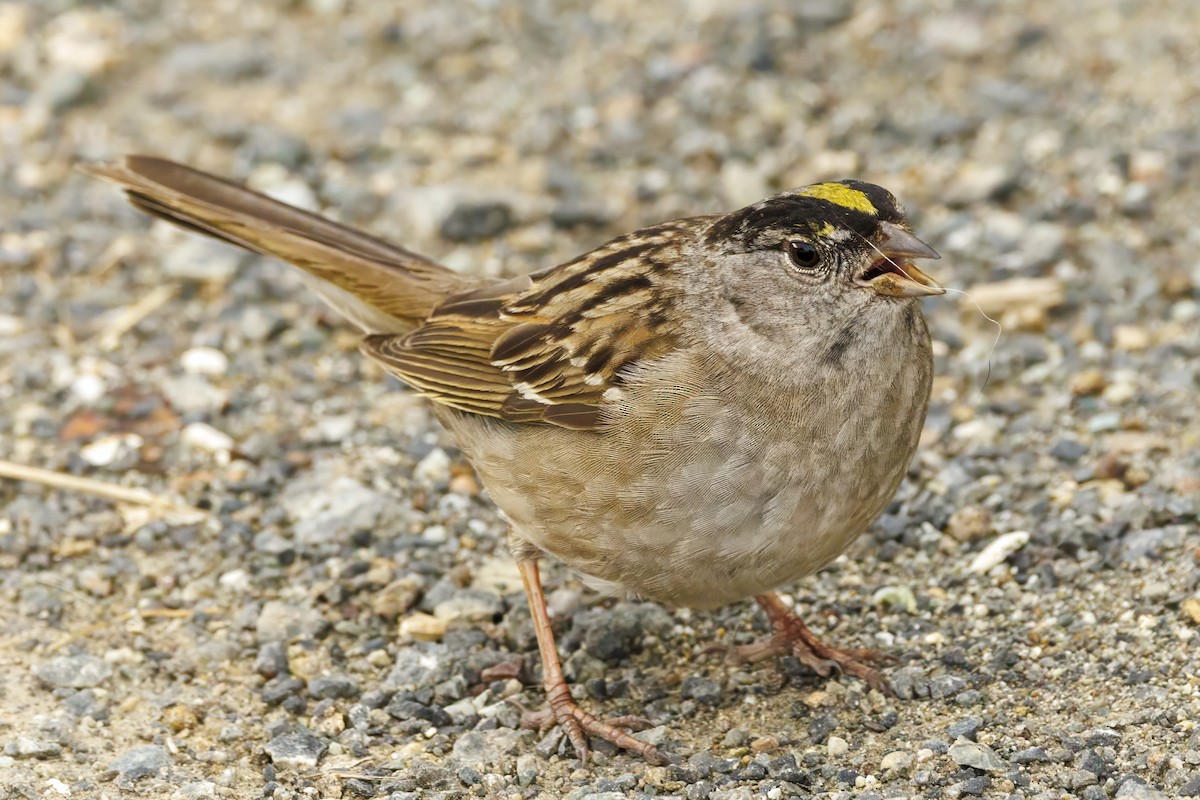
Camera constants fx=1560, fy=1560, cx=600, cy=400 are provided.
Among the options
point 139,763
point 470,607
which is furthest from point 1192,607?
point 139,763

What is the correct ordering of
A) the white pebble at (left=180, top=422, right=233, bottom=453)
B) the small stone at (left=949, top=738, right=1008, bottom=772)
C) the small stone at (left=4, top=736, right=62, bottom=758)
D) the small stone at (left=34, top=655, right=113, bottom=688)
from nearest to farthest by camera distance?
the small stone at (left=949, top=738, right=1008, bottom=772) < the small stone at (left=4, top=736, right=62, bottom=758) < the small stone at (left=34, top=655, right=113, bottom=688) < the white pebble at (left=180, top=422, right=233, bottom=453)

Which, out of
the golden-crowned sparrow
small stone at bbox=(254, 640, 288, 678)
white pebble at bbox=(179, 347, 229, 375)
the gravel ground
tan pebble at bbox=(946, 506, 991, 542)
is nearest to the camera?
the golden-crowned sparrow

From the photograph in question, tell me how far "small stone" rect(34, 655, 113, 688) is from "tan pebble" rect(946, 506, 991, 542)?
288cm

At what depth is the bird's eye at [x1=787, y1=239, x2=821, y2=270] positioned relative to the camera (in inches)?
173

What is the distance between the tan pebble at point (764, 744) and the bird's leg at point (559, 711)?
0.26 m

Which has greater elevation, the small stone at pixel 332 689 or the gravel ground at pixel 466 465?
the gravel ground at pixel 466 465

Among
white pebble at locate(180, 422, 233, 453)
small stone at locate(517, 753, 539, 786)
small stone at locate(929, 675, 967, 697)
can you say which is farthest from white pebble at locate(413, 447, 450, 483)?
small stone at locate(929, 675, 967, 697)

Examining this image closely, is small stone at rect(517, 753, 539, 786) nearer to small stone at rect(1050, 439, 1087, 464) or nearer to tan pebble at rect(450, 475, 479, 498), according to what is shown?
tan pebble at rect(450, 475, 479, 498)

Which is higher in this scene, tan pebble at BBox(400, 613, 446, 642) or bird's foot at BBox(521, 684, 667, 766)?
tan pebble at BBox(400, 613, 446, 642)

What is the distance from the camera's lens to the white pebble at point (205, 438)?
6.08 m

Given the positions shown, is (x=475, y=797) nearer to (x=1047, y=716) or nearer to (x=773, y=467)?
(x=773, y=467)

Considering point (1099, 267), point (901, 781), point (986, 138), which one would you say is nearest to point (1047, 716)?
point (901, 781)

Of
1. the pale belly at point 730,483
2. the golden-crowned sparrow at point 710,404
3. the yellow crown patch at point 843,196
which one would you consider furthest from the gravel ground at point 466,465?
the yellow crown patch at point 843,196

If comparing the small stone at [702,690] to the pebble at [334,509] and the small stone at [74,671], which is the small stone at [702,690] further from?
the small stone at [74,671]
